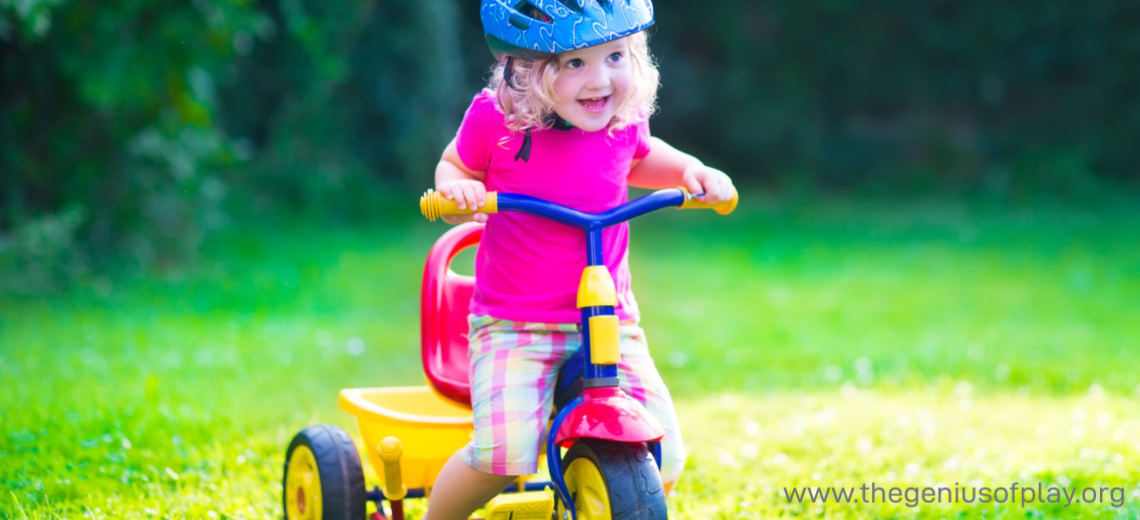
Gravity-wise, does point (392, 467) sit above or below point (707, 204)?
below

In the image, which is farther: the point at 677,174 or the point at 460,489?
the point at 677,174

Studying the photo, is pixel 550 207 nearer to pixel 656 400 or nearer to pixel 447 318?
pixel 656 400

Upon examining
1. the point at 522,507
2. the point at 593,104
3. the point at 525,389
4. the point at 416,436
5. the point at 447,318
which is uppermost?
the point at 593,104

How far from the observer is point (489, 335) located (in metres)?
2.64

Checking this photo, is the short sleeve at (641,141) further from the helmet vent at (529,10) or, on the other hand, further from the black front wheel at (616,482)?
the black front wheel at (616,482)

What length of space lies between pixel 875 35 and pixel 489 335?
12.2 metres

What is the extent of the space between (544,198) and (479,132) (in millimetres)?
224

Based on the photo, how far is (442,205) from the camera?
2.39 meters

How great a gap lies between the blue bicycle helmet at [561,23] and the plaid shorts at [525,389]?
26.0 inches

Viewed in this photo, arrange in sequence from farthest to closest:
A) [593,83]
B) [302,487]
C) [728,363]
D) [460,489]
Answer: [728,363], [302,487], [460,489], [593,83]

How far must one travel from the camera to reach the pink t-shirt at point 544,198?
8.52 feet

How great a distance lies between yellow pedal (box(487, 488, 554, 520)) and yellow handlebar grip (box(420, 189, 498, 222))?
2.23 ft

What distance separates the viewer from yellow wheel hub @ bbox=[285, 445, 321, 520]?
289cm

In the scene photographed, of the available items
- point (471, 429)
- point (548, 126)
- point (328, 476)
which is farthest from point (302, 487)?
point (548, 126)
